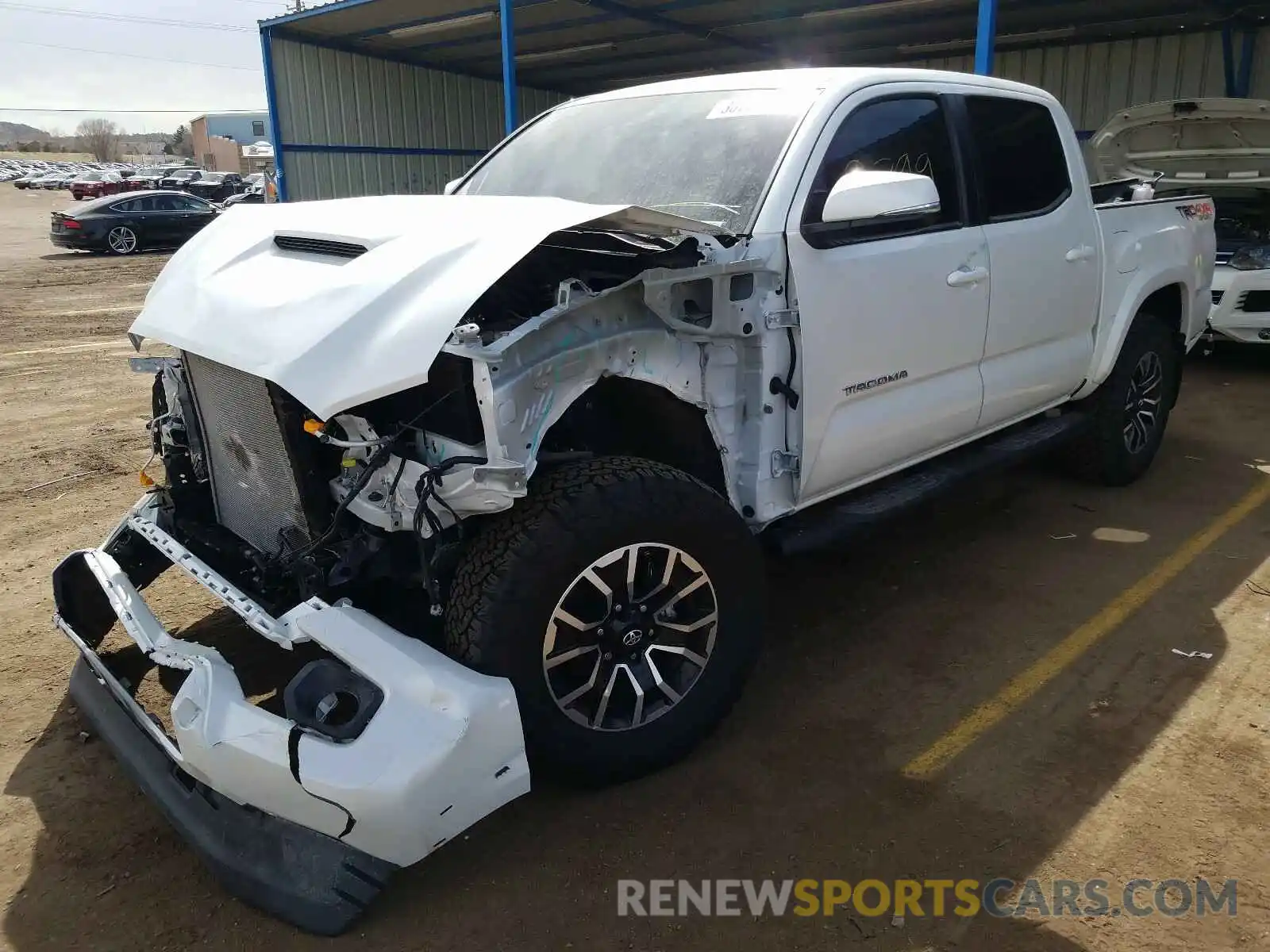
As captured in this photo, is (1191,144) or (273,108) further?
(273,108)

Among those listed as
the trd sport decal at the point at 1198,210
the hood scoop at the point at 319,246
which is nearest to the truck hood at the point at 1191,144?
the trd sport decal at the point at 1198,210

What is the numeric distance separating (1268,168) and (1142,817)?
7.29 meters

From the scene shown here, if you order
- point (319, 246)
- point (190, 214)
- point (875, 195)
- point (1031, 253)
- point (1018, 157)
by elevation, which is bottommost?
point (1031, 253)

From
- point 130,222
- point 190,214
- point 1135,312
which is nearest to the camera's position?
point 1135,312

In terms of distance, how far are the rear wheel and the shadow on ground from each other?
67.4 ft

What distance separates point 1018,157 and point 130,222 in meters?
21.3

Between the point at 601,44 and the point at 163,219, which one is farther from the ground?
the point at 601,44

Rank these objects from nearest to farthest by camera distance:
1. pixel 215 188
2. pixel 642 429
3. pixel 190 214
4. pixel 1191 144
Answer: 1. pixel 642 429
2. pixel 1191 144
3. pixel 190 214
4. pixel 215 188

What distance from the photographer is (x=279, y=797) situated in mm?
2273

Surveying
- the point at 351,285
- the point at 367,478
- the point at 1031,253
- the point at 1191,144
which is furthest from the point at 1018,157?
the point at 1191,144

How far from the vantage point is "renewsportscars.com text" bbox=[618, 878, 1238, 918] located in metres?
2.42

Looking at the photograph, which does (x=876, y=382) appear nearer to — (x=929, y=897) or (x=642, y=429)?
(x=642, y=429)

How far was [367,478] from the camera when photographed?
2553mm

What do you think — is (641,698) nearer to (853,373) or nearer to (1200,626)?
(853,373)
